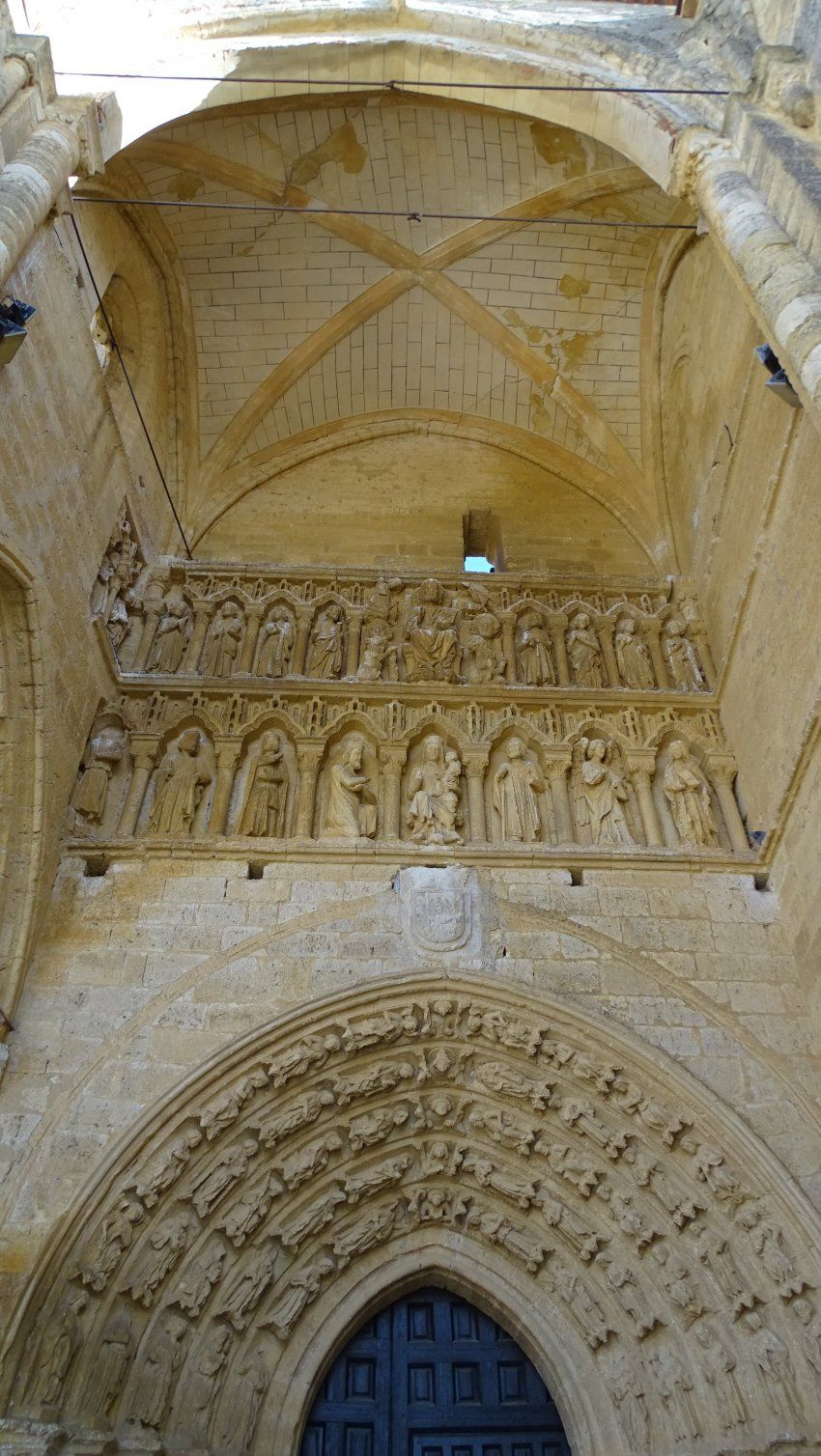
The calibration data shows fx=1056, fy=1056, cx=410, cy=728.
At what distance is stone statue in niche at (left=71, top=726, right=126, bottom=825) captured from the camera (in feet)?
21.0

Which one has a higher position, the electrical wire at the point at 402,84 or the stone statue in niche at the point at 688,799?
the electrical wire at the point at 402,84

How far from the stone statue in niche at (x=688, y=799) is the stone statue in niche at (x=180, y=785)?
299 cm

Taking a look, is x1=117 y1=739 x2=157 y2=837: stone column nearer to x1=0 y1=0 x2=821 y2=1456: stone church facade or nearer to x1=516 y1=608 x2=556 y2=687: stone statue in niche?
x1=0 y1=0 x2=821 y2=1456: stone church facade

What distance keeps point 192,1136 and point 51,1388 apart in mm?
1151

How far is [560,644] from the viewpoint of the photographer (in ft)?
26.1

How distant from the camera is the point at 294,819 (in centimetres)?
655

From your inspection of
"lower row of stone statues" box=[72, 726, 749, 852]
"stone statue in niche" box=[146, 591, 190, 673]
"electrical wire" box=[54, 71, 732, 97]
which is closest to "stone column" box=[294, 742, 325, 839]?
"lower row of stone statues" box=[72, 726, 749, 852]

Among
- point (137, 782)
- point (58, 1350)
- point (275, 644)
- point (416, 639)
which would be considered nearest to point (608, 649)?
point (416, 639)

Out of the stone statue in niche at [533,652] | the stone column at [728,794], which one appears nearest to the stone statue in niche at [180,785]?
the stone statue in niche at [533,652]

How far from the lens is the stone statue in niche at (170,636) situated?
7578 millimetres

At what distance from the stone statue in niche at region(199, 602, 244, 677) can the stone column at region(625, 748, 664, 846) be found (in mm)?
2865

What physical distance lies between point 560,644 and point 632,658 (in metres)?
0.54

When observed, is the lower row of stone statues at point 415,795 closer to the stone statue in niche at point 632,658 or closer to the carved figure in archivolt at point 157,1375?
the stone statue in niche at point 632,658

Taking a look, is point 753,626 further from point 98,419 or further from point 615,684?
point 98,419
